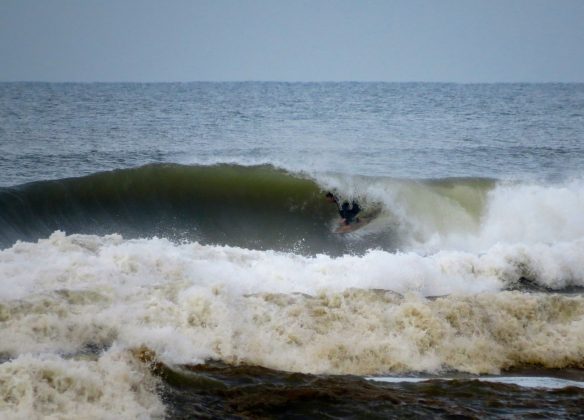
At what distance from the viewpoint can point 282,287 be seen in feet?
31.0

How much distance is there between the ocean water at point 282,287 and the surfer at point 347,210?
208 mm

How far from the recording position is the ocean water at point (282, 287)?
21.6ft

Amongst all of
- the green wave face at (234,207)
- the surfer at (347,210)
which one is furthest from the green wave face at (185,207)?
the surfer at (347,210)

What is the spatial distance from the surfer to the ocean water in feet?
0.68

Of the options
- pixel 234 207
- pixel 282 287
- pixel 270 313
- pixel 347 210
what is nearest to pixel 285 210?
pixel 234 207

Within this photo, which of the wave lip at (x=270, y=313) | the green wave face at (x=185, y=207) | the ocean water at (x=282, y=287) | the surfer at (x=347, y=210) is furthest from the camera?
the surfer at (x=347, y=210)

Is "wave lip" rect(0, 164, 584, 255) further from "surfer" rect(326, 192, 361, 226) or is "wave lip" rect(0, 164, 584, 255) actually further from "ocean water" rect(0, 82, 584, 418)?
"surfer" rect(326, 192, 361, 226)

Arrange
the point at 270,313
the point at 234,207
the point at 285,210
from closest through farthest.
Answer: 1. the point at 270,313
2. the point at 234,207
3. the point at 285,210

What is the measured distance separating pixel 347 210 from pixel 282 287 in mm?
5834

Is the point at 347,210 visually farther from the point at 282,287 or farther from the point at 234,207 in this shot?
the point at 282,287

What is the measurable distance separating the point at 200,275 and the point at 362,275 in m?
2.29

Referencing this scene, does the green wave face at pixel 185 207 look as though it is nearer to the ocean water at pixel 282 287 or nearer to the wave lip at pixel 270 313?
the ocean water at pixel 282 287

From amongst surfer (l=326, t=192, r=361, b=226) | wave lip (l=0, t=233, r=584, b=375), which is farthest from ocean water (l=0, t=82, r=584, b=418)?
surfer (l=326, t=192, r=361, b=226)

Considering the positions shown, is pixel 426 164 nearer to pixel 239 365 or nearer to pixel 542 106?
pixel 239 365
